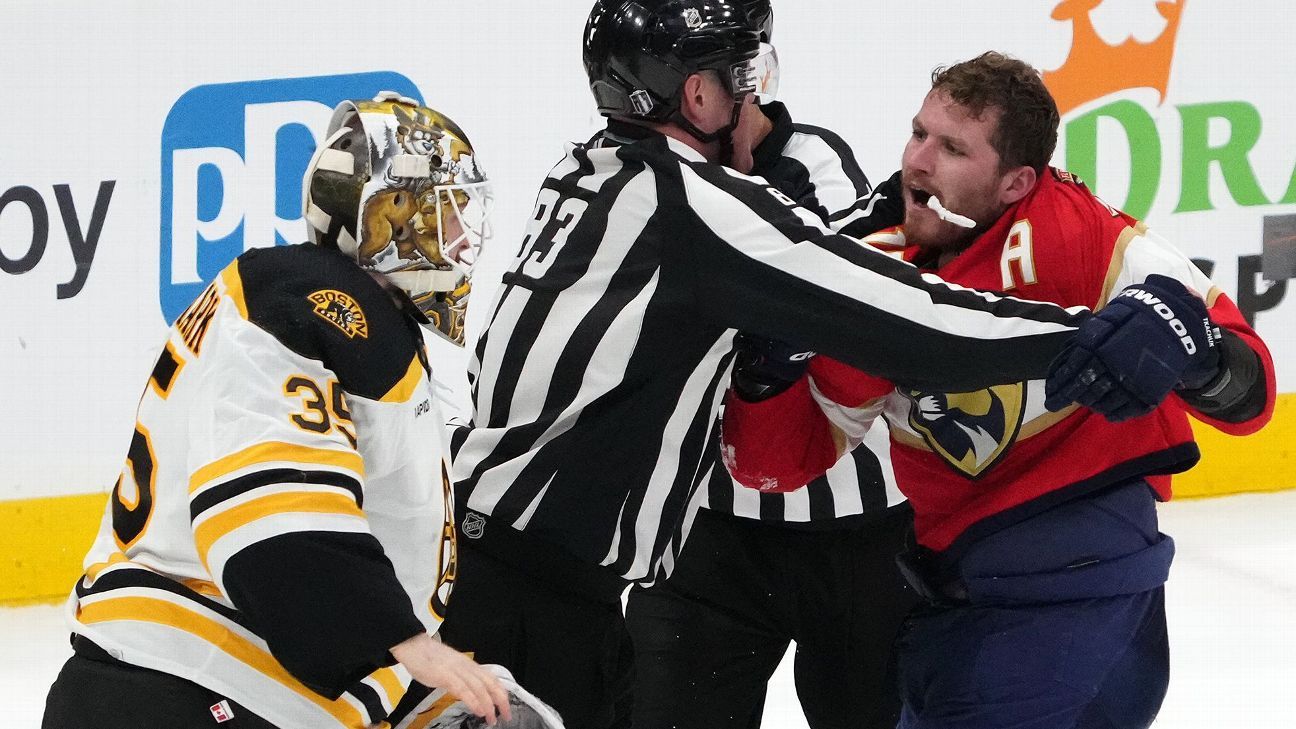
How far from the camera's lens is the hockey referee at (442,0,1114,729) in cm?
201

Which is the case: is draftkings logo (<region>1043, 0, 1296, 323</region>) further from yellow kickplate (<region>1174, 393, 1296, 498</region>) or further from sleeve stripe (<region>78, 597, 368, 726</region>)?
sleeve stripe (<region>78, 597, 368, 726</region>)

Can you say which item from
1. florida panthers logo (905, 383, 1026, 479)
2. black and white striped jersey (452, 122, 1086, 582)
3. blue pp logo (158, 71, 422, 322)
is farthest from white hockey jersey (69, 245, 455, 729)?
blue pp logo (158, 71, 422, 322)

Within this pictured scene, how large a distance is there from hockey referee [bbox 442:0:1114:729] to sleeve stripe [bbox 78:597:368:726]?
0.53 m

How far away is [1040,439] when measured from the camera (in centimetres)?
200

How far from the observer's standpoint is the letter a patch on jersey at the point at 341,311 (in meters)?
1.67

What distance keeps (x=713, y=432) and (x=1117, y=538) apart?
0.57 metres

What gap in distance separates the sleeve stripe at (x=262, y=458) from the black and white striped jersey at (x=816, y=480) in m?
1.13

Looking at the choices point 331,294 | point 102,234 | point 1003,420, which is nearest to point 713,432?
point 1003,420

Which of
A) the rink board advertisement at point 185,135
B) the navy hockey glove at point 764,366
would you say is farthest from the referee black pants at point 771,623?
the rink board advertisement at point 185,135

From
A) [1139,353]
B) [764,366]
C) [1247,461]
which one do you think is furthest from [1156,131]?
[1139,353]

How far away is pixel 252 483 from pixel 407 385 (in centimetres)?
22

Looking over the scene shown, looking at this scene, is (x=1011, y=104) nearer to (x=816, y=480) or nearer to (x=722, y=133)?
(x=722, y=133)

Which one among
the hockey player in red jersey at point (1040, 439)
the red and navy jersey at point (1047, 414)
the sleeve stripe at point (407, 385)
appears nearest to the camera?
the sleeve stripe at point (407, 385)

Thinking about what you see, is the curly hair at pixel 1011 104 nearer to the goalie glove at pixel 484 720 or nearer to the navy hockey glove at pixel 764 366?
the navy hockey glove at pixel 764 366
